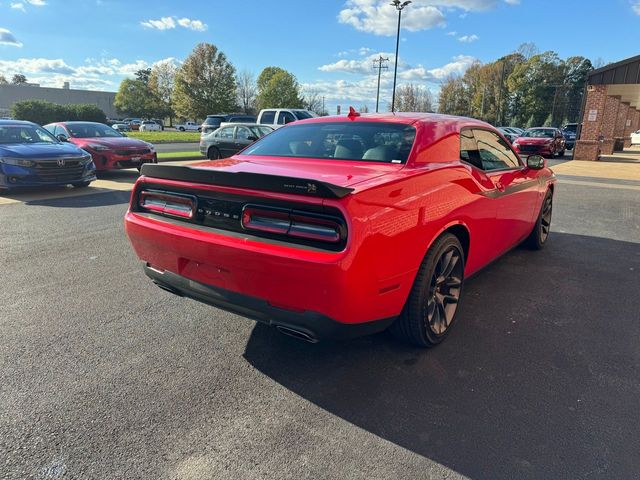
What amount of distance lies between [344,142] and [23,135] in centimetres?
913

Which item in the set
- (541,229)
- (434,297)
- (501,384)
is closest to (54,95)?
(541,229)

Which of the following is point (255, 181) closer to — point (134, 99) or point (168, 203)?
point (168, 203)

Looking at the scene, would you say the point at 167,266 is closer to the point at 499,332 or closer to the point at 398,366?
the point at 398,366

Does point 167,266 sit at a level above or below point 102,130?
below

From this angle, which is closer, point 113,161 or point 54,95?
point 113,161

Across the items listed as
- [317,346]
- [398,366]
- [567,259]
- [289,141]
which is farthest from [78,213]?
[567,259]

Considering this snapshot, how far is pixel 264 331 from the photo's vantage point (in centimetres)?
331

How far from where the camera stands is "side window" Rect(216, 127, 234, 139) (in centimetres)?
1629

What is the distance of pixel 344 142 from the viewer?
3461mm

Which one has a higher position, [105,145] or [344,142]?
[344,142]

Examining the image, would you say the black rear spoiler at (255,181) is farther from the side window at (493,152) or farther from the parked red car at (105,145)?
the parked red car at (105,145)

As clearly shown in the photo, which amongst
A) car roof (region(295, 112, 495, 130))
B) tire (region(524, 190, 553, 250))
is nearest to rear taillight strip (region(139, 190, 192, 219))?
car roof (region(295, 112, 495, 130))

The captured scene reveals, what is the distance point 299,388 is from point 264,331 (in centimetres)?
80

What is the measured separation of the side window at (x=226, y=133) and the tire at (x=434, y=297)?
46.7 feet
